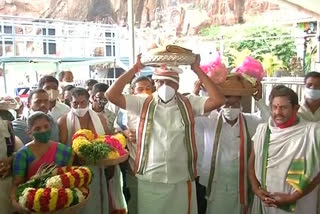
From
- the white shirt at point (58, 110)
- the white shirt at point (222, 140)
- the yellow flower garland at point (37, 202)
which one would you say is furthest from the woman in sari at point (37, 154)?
the white shirt at point (222, 140)

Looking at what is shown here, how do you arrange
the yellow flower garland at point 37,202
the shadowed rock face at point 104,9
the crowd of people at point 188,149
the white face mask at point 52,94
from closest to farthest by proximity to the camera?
the yellow flower garland at point 37,202 < the crowd of people at point 188,149 < the white face mask at point 52,94 < the shadowed rock face at point 104,9

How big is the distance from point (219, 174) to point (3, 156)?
5.12ft

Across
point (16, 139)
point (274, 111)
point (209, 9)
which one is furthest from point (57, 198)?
point (209, 9)

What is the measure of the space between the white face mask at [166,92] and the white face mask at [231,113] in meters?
A: 0.52

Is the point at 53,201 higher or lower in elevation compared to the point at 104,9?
lower

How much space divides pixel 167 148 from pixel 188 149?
0.15 metres

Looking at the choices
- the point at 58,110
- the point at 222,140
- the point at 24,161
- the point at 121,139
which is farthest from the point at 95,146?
the point at 58,110

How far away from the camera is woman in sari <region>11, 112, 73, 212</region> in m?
2.25

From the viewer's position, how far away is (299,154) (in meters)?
2.36

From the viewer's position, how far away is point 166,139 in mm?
2449

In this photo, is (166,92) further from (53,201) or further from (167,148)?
(53,201)

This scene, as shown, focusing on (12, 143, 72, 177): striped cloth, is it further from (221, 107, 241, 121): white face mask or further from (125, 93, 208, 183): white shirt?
(221, 107, 241, 121): white face mask

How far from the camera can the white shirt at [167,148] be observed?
245 cm

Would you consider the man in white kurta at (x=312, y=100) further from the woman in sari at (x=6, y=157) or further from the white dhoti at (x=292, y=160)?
the woman in sari at (x=6, y=157)
